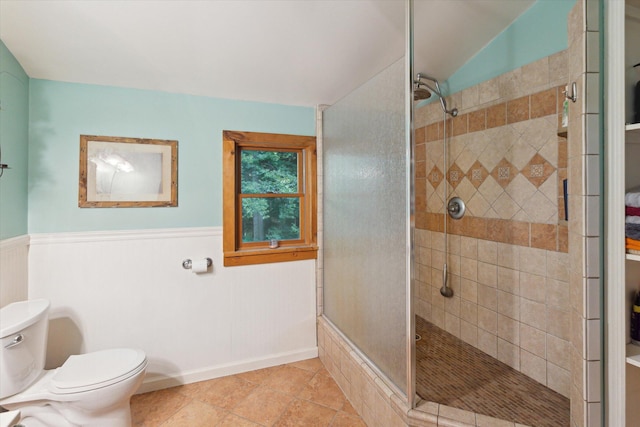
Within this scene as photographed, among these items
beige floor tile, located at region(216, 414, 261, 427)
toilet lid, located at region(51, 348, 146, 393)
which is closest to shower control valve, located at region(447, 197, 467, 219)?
beige floor tile, located at region(216, 414, 261, 427)

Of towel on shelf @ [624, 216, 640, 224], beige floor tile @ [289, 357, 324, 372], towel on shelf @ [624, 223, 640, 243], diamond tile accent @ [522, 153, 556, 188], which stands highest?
diamond tile accent @ [522, 153, 556, 188]

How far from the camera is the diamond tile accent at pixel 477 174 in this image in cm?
203

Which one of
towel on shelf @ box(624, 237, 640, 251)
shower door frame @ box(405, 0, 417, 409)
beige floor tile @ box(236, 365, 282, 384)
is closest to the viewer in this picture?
towel on shelf @ box(624, 237, 640, 251)

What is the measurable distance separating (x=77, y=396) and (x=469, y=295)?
2.41 metres

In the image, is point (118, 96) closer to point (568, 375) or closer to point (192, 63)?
point (192, 63)

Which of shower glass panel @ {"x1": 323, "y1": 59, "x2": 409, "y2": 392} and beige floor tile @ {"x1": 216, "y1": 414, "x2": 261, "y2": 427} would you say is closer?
shower glass panel @ {"x1": 323, "y1": 59, "x2": 409, "y2": 392}

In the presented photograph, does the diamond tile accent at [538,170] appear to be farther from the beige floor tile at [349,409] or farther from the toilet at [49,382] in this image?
the toilet at [49,382]

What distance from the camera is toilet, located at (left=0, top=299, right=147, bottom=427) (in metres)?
1.46

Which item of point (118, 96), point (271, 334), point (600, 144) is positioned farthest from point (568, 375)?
point (118, 96)

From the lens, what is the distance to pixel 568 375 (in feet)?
5.12

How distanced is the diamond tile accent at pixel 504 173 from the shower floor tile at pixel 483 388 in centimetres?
115

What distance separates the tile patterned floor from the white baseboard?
0.12ft

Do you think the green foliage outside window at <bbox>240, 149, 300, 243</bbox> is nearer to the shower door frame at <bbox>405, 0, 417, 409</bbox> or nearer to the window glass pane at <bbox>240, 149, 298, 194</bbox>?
the window glass pane at <bbox>240, 149, 298, 194</bbox>

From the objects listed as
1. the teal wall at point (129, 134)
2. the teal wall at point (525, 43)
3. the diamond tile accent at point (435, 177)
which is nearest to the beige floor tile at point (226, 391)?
the teal wall at point (129, 134)
